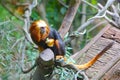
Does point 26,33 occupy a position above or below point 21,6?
above

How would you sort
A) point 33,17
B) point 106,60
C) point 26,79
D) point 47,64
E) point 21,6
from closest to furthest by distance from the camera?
point 47,64, point 26,79, point 106,60, point 21,6, point 33,17

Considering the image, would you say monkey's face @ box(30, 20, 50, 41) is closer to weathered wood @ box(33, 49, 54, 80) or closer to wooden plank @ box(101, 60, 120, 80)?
weathered wood @ box(33, 49, 54, 80)

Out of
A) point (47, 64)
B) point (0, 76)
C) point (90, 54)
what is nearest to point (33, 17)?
point (90, 54)

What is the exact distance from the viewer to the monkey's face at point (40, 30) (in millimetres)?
1359

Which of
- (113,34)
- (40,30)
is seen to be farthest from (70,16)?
(40,30)

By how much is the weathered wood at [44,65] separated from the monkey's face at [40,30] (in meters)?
0.06

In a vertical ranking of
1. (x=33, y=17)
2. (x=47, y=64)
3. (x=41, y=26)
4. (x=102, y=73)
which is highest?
(x=41, y=26)

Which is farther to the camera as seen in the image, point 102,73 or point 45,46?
point 102,73

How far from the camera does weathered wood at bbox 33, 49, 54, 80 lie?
1287 millimetres

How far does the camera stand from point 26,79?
166 cm

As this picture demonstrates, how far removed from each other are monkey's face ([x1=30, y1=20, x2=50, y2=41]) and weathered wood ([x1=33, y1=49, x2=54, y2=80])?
0.06 meters

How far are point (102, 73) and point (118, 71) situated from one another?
0.35 ft

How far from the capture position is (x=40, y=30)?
4.47 ft

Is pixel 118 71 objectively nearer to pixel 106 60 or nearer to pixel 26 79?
pixel 106 60
